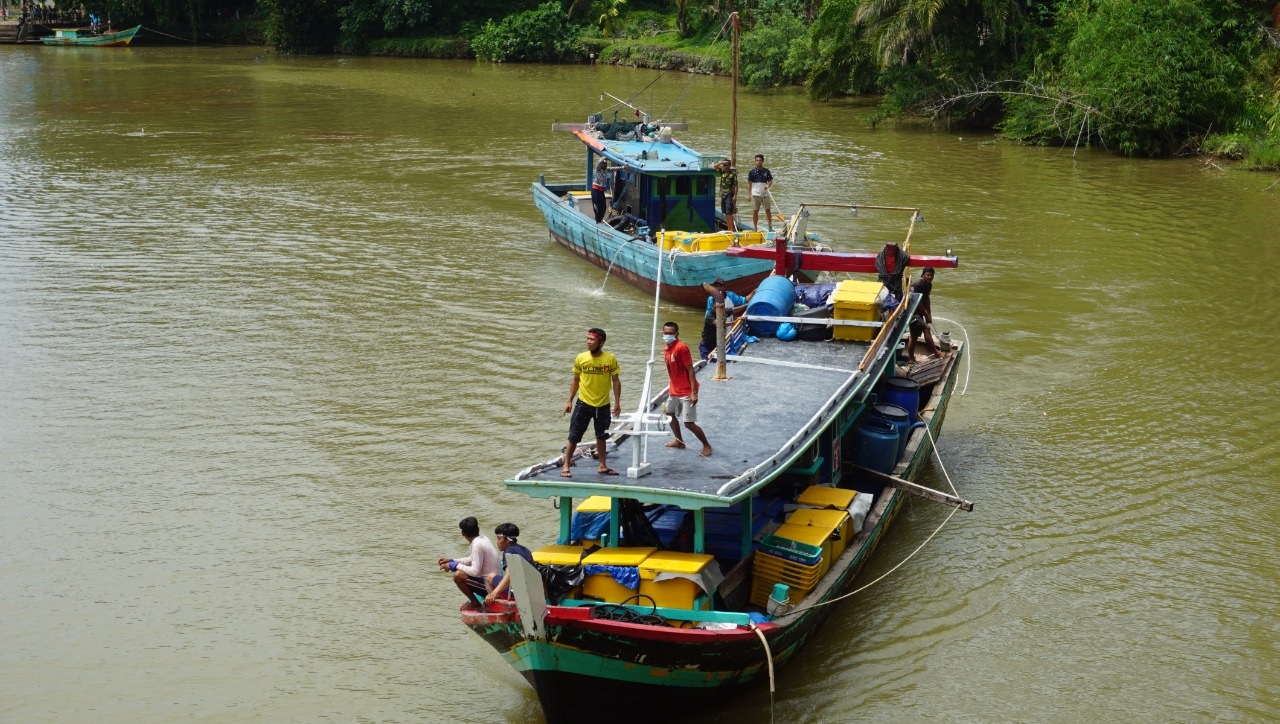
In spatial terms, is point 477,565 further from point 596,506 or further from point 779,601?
Answer: point 779,601

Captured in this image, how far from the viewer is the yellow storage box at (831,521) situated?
10.9 meters

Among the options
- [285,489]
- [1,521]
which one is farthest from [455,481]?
[1,521]

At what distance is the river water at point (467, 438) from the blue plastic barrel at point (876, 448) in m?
0.91

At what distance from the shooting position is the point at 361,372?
17.9 meters

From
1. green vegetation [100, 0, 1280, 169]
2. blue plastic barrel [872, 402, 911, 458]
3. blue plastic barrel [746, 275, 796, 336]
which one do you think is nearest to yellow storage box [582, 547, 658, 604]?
blue plastic barrel [872, 402, 911, 458]

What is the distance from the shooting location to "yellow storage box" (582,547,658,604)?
377 inches

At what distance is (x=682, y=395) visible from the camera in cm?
1055

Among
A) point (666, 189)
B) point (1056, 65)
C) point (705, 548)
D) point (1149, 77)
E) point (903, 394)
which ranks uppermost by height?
point (1056, 65)

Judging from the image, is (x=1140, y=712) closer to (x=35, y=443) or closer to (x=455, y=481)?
(x=455, y=481)

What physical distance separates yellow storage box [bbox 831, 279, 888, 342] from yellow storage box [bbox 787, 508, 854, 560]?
3.08 m

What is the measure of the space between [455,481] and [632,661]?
5.63m

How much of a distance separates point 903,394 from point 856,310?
3.51 ft

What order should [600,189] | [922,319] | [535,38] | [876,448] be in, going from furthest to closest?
1. [535,38]
2. [600,189]
3. [922,319]
4. [876,448]

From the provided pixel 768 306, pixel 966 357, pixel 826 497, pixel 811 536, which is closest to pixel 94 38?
pixel 966 357
